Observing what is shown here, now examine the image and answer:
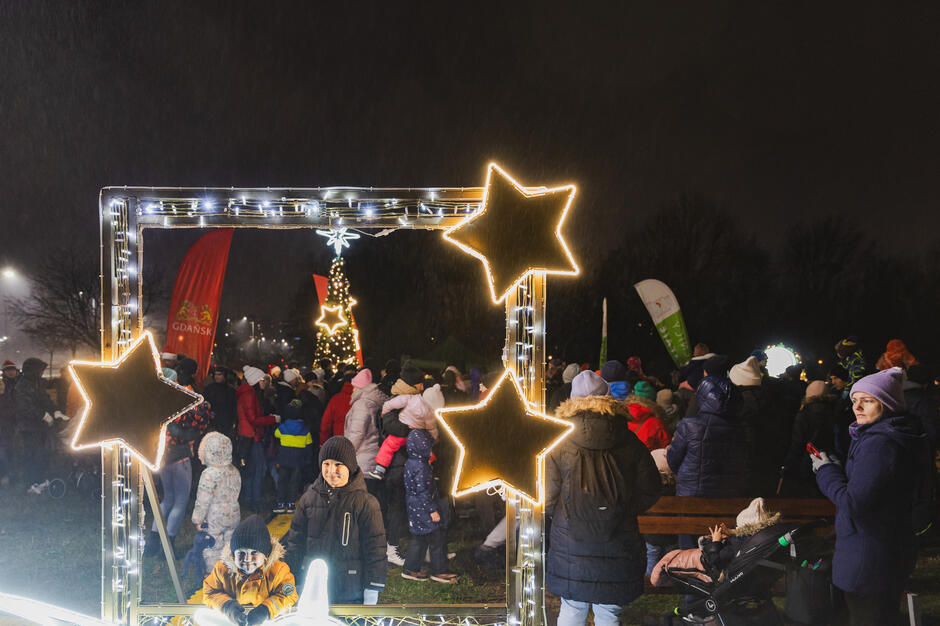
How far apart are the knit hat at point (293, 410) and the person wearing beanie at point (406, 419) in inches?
57.1

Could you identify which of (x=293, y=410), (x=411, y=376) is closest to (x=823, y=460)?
(x=411, y=376)

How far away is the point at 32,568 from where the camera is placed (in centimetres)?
639

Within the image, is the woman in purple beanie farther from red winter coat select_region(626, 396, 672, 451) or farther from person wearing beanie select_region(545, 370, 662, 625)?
red winter coat select_region(626, 396, 672, 451)

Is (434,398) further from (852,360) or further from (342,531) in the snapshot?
(852,360)

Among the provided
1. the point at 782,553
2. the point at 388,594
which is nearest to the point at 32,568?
the point at 388,594

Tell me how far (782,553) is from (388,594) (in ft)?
10.6

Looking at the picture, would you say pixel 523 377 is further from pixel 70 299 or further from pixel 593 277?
pixel 70 299

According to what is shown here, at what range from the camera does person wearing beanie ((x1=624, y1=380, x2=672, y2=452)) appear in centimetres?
626

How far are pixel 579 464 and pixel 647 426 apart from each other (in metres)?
2.47

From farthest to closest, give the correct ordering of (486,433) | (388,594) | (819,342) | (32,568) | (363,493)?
(819,342)
(32,568)
(388,594)
(363,493)
(486,433)

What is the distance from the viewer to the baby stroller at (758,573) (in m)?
4.14

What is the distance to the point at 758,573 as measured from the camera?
417 centimetres

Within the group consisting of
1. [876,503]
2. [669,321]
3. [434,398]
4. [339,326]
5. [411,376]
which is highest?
[339,326]

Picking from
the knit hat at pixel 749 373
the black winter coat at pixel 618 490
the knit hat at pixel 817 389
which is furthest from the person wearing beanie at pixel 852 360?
the black winter coat at pixel 618 490
